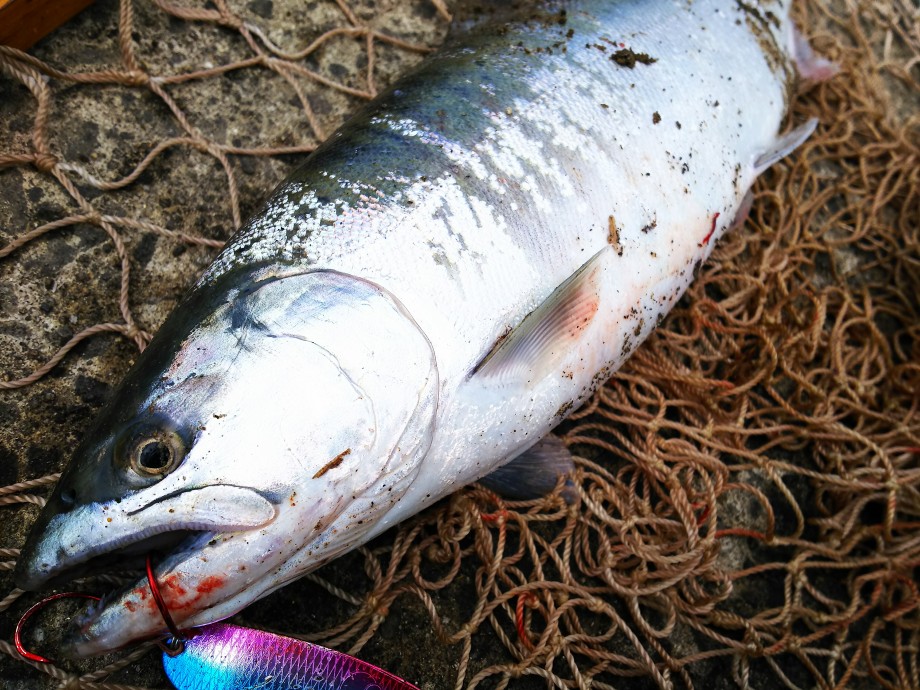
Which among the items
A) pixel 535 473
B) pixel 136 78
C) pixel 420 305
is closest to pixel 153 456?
pixel 420 305

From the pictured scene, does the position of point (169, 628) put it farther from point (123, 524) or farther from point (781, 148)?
point (781, 148)

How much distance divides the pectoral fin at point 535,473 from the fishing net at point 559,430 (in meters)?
0.05

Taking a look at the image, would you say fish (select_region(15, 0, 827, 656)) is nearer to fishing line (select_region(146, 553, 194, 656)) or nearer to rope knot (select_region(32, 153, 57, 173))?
fishing line (select_region(146, 553, 194, 656))

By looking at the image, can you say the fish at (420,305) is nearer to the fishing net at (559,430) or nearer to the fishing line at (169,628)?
the fishing line at (169,628)

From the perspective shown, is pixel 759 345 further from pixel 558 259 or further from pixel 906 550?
pixel 558 259

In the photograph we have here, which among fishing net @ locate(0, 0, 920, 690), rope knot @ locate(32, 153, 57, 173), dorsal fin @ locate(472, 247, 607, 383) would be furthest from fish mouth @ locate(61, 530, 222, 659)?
rope knot @ locate(32, 153, 57, 173)

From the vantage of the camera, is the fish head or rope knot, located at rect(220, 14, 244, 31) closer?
the fish head

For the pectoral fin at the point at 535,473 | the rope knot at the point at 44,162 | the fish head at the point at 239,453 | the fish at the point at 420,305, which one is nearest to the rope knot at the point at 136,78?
the rope knot at the point at 44,162

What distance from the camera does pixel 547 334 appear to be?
1827 millimetres

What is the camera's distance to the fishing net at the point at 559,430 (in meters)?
2.01

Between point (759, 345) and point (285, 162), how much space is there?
83.2 inches

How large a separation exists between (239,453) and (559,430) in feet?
4.29

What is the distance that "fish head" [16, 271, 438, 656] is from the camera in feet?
4.50

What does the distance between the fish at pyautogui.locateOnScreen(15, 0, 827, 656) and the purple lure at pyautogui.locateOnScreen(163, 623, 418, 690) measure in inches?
5.4
